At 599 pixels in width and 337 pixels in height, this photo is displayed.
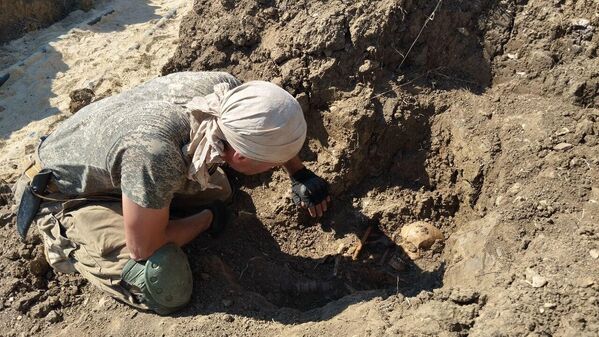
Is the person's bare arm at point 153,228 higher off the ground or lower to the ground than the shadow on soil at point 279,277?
higher

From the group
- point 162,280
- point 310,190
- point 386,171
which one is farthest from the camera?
point 386,171

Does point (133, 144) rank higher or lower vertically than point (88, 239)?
higher

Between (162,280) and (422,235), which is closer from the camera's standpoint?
(162,280)

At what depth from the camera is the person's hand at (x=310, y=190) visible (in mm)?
3178

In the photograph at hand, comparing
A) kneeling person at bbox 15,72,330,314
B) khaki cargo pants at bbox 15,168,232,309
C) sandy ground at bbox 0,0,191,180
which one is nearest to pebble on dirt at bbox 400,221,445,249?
kneeling person at bbox 15,72,330,314

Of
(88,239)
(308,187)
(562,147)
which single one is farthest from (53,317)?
(562,147)

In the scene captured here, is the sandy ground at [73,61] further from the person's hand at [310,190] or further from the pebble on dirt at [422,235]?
the pebble on dirt at [422,235]

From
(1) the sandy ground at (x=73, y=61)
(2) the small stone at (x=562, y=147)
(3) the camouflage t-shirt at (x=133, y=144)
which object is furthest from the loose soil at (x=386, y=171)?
(1) the sandy ground at (x=73, y=61)

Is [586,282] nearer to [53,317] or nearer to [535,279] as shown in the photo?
[535,279]

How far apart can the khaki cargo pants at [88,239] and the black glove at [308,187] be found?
920 millimetres

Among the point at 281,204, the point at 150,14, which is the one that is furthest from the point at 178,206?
the point at 150,14

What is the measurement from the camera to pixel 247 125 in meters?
2.31

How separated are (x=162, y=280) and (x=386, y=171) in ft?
4.97

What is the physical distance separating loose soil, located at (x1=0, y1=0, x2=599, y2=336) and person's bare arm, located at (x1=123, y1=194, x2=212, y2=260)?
179 millimetres
